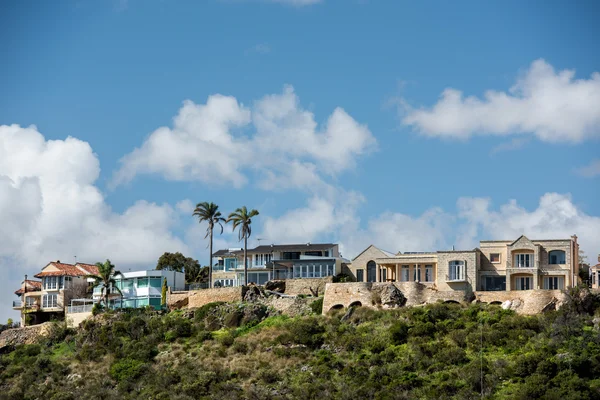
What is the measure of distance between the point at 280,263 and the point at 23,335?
2757 centimetres

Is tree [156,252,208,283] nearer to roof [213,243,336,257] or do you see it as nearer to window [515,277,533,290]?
roof [213,243,336,257]

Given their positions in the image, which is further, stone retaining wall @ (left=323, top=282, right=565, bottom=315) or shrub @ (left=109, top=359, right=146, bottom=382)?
shrub @ (left=109, top=359, right=146, bottom=382)

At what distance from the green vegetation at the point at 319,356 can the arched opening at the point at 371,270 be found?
11350 mm

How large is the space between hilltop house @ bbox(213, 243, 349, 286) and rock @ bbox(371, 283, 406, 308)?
1274 centimetres

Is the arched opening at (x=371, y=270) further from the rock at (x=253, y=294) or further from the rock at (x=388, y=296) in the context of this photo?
the rock at (x=253, y=294)

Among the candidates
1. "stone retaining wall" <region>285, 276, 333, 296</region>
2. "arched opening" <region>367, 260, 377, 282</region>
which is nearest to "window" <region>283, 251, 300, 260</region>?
"stone retaining wall" <region>285, 276, 333, 296</region>

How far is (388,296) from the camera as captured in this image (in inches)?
3346

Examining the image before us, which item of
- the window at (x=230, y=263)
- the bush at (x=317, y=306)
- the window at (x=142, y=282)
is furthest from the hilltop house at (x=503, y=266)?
the window at (x=142, y=282)

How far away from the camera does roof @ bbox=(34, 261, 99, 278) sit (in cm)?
10681

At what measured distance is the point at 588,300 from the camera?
255 feet

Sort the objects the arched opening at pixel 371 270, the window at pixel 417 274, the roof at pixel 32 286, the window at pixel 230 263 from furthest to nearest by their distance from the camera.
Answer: the roof at pixel 32 286 < the window at pixel 230 263 < the arched opening at pixel 371 270 < the window at pixel 417 274

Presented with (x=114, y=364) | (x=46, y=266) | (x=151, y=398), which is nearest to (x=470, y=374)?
(x=151, y=398)

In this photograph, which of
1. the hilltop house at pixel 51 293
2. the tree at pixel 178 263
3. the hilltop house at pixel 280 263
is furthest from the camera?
the tree at pixel 178 263

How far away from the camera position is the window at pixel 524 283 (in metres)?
84.6
